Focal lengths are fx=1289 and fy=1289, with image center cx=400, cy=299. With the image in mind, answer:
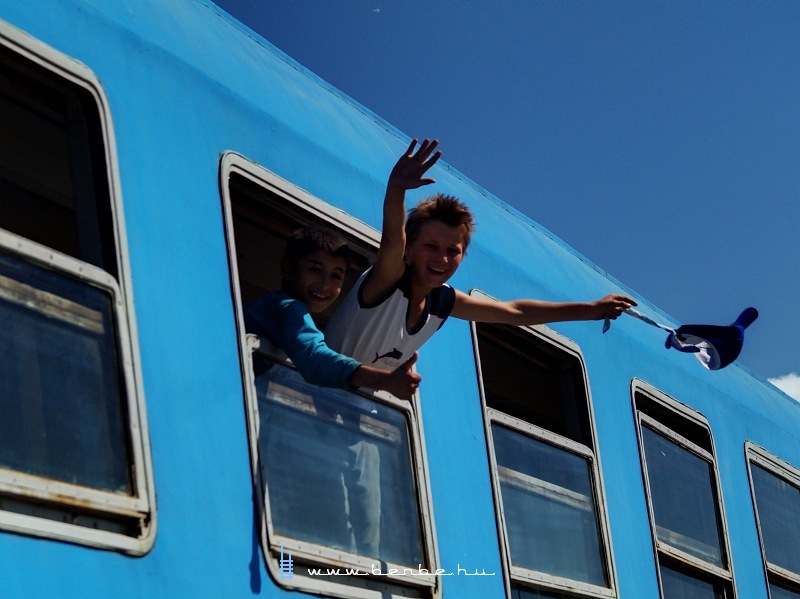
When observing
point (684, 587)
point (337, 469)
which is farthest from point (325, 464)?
point (684, 587)

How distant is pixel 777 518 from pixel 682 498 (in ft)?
4.41

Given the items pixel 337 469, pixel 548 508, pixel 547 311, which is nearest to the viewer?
pixel 337 469

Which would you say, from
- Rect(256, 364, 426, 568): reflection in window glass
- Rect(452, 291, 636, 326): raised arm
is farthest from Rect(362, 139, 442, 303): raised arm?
Rect(452, 291, 636, 326): raised arm

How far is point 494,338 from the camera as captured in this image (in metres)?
4.49

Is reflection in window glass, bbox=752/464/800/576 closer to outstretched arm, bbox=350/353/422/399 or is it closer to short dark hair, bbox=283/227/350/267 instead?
short dark hair, bbox=283/227/350/267

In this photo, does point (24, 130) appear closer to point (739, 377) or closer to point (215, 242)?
point (215, 242)

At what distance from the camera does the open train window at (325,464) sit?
3.01 meters

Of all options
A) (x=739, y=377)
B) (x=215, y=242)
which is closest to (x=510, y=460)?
(x=215, y=242)

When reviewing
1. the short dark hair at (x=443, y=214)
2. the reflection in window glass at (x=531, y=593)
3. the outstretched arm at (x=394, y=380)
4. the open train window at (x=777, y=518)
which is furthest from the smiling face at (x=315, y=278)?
the open train window at (x=777, y=518)

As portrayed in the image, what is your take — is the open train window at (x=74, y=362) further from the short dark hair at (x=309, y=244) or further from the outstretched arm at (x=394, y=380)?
the short dark hair at (x=309, y=244)

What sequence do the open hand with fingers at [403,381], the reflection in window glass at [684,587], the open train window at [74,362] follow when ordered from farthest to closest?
the reflection in window glass at [684,587] → the open hand with fingers at [403,381] → the open train window at [74,362]

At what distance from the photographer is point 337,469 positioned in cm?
329

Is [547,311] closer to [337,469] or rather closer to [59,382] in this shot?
[337,469]

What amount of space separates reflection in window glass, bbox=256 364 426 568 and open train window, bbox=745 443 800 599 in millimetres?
3199
